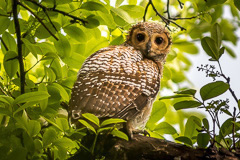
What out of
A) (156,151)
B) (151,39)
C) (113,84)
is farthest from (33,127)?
(151,39)

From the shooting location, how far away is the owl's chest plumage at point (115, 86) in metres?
2.40

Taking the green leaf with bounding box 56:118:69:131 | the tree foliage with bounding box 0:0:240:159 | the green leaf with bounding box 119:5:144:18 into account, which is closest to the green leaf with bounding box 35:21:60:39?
the tree foliage with bounding box 0:0:240:159

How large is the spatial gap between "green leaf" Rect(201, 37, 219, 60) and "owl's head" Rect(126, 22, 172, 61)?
127 centimetres

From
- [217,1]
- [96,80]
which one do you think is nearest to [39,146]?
[96,80]

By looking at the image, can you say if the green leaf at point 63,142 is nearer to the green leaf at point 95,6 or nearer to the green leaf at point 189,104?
the green leaf at point 189,104

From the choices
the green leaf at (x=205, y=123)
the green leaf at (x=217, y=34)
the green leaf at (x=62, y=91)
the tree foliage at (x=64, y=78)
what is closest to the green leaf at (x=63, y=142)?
the tree foliage at (x=64, y=78)

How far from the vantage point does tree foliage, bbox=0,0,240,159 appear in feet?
6.10

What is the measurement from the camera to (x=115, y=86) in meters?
2.56

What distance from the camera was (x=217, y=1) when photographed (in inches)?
78.4

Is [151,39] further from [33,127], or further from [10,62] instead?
[33,127]

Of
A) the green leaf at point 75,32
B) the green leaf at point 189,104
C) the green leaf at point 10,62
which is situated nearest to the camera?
the green leaf at point 189,104

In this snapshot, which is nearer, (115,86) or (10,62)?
(10,62)

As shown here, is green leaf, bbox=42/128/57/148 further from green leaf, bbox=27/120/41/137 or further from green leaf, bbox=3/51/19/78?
green leaf, bbox=3/51/19/78

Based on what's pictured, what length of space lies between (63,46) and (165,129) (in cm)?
87
